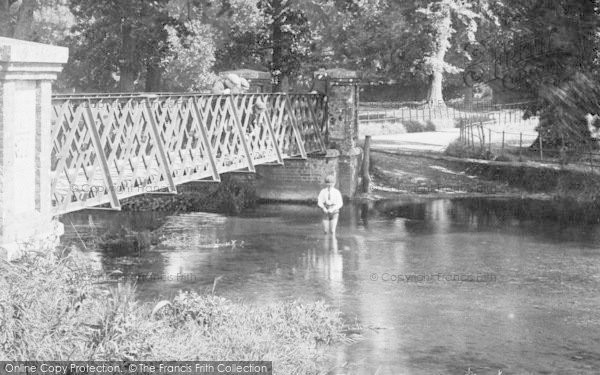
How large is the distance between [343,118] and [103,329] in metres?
20.3

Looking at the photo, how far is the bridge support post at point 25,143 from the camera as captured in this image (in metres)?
11.0

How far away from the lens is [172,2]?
172 feet

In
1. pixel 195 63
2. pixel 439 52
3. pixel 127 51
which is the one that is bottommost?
pixel 127 51

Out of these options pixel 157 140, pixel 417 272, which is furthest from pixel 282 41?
pixel 417 272

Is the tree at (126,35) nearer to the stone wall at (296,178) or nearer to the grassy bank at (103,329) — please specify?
the stone wall at (296,178)

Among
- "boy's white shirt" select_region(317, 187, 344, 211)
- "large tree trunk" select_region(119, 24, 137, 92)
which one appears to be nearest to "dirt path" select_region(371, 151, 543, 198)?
"large tree trunk" select_region(119, 24, 137, 92)

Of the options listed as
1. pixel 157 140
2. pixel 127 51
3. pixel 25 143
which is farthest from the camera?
pixel 127 51

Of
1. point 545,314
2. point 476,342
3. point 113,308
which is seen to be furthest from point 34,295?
point 545,314

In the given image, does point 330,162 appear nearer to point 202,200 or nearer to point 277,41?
point 202,200

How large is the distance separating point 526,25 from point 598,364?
1692cm

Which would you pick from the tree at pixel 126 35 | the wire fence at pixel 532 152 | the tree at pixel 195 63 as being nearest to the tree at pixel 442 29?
the tree at pixel 195 63

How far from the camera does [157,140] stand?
18234 millimetres

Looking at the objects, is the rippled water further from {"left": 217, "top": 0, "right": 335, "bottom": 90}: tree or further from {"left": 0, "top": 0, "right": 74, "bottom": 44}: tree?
{"left": 0, "top": 0, "right": 74, "bottom": 44}: tree

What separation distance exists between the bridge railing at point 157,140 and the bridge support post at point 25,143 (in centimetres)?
279
